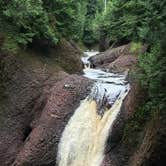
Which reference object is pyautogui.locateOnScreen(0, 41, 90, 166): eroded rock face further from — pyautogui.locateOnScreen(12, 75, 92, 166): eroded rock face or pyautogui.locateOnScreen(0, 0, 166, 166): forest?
pyautogui.locateOnScreen(0, 0, 166, 166): forest

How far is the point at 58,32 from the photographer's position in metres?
20.0

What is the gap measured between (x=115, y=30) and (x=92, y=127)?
13.2m

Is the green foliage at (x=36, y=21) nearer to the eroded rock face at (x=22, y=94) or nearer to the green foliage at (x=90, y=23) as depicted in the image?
the eroded rock face at (x=22, y=94)

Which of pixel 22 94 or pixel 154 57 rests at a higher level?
pixel 154 57

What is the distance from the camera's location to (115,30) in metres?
26.9

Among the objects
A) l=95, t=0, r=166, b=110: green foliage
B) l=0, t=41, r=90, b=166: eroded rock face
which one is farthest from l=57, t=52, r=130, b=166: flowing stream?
l=95, t=0, r=166, b=110: green foliage

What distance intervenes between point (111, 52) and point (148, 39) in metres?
15.3

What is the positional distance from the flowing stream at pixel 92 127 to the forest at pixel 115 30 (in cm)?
118

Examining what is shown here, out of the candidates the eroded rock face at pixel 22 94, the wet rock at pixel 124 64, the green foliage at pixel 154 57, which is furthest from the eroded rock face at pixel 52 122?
the wet rock at pixel 124 64

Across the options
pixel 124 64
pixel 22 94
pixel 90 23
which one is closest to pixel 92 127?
pixel 22 94

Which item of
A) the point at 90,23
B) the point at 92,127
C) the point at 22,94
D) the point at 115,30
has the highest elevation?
the point at 115,30

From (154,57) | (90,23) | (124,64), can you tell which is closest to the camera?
(154,57)

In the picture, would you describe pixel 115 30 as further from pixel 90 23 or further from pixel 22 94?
pixel 90 23

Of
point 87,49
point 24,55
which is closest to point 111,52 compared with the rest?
point 24,55
